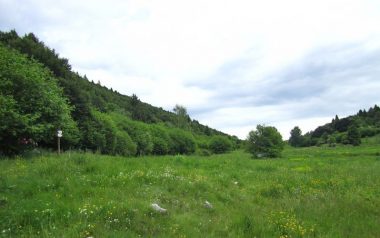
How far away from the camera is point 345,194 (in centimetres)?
1496

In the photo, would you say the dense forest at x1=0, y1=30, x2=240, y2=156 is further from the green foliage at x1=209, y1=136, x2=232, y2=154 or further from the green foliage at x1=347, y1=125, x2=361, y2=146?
the green foliage at x1=347, y1=125, x2=361, y2=146

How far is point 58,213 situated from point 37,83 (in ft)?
54.9

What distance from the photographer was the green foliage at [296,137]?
150 metres

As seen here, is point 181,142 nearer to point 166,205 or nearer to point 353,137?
point 353,137

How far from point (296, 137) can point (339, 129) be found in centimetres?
1937

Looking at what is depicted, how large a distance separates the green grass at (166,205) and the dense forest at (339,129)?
115 metres

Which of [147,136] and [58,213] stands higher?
[147,136]

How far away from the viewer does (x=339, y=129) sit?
501ft

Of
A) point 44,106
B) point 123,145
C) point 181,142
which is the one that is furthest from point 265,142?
point 181,142

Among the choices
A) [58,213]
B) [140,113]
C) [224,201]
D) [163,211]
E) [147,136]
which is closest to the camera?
[58,213]

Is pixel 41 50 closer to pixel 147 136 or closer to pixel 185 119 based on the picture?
pixel 147 136

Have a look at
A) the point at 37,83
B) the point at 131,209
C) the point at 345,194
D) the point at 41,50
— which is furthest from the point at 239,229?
the point at 41,50

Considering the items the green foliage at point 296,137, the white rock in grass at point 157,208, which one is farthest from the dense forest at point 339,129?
the white rock in grass at point 157,208

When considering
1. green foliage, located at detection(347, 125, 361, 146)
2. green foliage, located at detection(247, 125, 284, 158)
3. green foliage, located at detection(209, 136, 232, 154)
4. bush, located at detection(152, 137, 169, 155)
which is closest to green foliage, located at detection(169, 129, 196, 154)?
green foliage, located at detection(209, 136, 232, 154)
